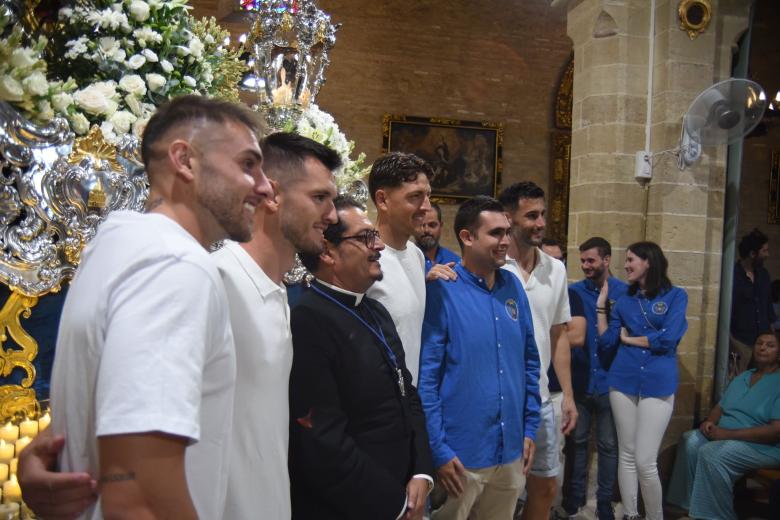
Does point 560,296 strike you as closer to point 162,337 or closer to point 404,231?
point 404,231

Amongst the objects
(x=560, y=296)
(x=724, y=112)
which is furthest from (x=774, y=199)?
(x=560, y=296)

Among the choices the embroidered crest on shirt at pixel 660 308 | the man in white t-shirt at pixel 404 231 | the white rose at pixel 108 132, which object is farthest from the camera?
the embroidered crest on shirt at pixel 660 308

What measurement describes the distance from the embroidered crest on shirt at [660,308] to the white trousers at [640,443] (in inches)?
22.9

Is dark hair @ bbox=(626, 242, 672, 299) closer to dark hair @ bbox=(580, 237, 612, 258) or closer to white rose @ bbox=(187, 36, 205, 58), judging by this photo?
dark hair @ bbox=(580, 237, 612, 258)

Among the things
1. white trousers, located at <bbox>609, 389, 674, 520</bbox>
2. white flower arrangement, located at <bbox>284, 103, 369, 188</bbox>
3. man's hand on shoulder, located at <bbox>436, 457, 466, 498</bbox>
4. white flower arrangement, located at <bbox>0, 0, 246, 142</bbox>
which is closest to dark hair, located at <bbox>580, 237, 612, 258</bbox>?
white trousers, located at <bbox>609, 389, 674, 520</bbox>

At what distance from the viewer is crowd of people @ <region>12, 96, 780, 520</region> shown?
1244mm

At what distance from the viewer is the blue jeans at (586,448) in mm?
5583

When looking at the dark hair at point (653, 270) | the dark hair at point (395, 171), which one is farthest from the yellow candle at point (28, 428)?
the dark hair at point (653, 270)

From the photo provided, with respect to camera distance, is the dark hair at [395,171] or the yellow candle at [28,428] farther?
the dark hair at [395,171]

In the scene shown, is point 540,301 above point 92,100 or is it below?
below

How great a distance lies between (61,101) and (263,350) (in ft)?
3.99

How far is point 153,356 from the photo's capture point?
121cm

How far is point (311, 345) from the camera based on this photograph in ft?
7.68

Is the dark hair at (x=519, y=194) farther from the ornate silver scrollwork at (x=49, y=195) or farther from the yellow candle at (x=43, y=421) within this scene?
the yellow candle at (x=43, y=421)
